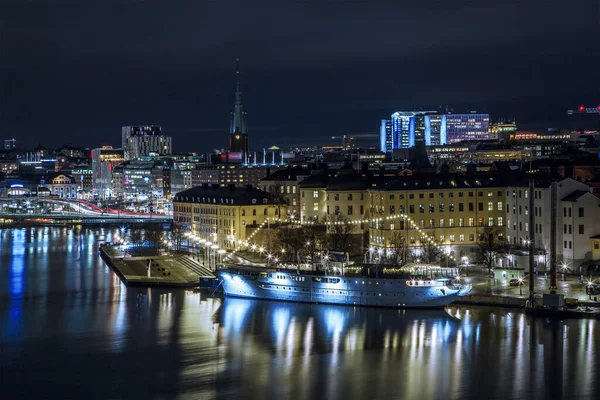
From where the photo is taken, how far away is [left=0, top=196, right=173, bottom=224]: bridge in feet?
180

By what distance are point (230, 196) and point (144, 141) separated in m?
82.6

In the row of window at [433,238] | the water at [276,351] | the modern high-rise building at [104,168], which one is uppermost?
the modern high-rise building at [104,168]

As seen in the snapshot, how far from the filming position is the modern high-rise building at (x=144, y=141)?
11726 centimetres

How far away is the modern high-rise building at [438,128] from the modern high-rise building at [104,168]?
27161 mm

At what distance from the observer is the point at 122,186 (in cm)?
9350

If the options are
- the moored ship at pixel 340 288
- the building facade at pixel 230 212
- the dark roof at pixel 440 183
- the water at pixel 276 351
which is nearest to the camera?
the water at pixel 276 351

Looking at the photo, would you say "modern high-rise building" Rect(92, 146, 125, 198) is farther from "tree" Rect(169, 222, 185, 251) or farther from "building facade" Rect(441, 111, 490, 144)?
"tree" Rect(169, 222, 185, 251)

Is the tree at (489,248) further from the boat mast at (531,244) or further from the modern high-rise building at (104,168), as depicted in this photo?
the modern high-rise building at (104,168)

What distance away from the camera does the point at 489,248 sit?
89.5ft

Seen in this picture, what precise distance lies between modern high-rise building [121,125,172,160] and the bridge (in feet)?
124

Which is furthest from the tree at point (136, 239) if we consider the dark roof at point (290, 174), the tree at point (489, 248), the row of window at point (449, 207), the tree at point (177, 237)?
the tree at point (489, 248)

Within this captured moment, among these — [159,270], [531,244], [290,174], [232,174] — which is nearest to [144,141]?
[232,174]

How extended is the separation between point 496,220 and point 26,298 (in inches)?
551

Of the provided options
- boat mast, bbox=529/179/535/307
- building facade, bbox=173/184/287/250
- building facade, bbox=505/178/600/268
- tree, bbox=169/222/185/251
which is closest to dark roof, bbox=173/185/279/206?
building facade, bbox=173/184/287/250
